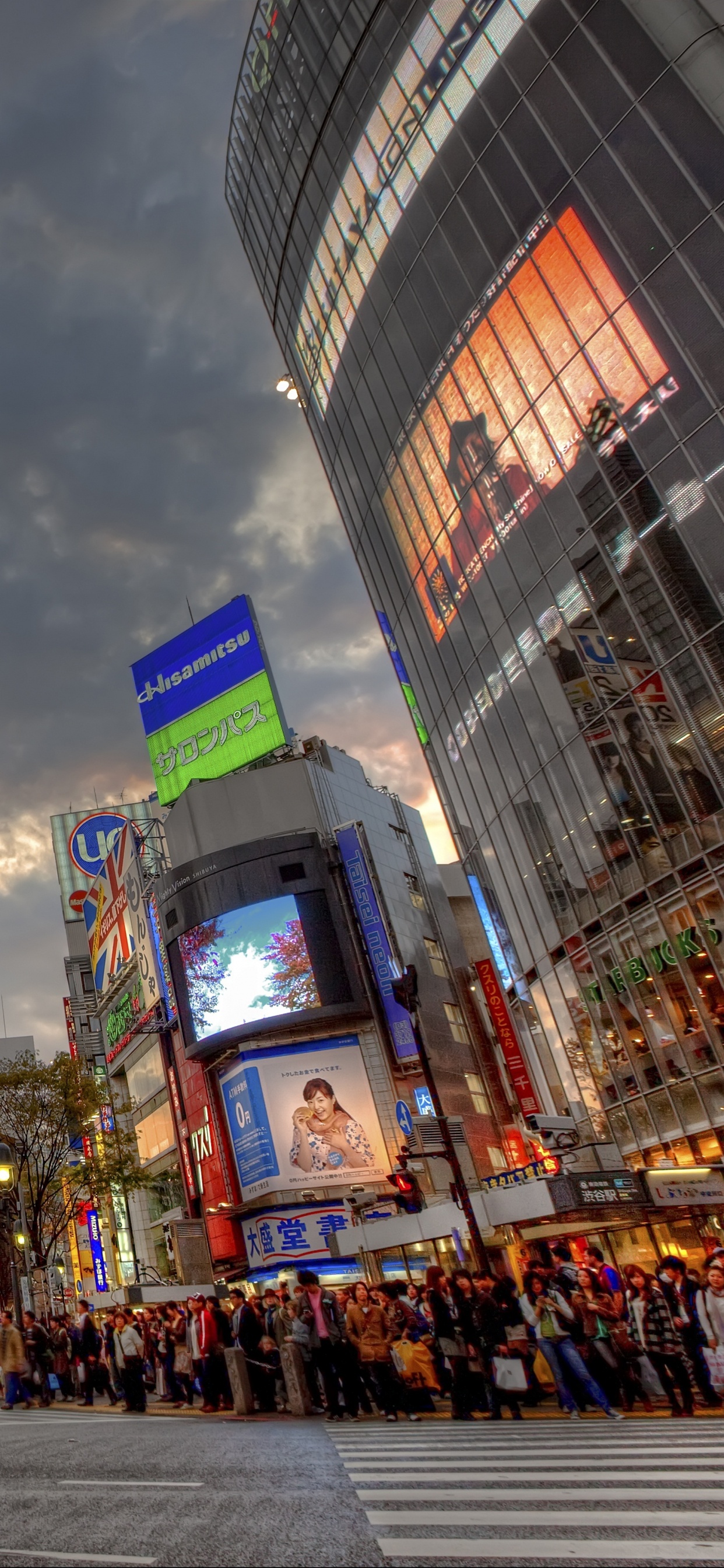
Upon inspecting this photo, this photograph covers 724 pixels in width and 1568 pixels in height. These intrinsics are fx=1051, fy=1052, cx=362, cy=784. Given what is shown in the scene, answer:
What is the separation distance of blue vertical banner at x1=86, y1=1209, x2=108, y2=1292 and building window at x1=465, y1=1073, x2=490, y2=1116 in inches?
966

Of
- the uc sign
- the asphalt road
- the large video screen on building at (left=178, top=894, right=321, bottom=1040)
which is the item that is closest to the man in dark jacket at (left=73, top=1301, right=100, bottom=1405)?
the asphalt road

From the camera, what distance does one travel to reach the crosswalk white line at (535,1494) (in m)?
6.84

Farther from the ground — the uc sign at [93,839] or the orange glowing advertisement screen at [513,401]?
the uc sign at [93,839]

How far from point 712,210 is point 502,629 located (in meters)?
12.8

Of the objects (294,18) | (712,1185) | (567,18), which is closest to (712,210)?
(567,18)

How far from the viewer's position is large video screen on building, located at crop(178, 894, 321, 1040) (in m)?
45.8

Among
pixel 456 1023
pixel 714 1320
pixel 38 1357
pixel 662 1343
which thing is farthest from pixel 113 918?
pixel 714 1320

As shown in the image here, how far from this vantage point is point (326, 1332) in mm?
14297

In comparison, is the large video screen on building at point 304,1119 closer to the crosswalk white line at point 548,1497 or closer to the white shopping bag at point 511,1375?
the white shopping bag at point 511,1375

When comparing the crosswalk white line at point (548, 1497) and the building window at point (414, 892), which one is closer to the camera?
the crosswalk white line at point (548, 1497)

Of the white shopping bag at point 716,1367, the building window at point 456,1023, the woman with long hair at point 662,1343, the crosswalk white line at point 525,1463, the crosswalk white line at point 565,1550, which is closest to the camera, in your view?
the crosswalk white line at point 565,1550

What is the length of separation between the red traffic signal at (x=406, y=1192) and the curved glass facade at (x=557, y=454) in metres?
8.38

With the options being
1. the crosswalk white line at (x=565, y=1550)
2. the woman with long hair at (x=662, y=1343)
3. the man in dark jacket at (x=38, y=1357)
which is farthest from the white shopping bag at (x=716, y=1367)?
the man in dark jacket at (x=38, y=1357)

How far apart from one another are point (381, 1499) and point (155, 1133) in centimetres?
5314
